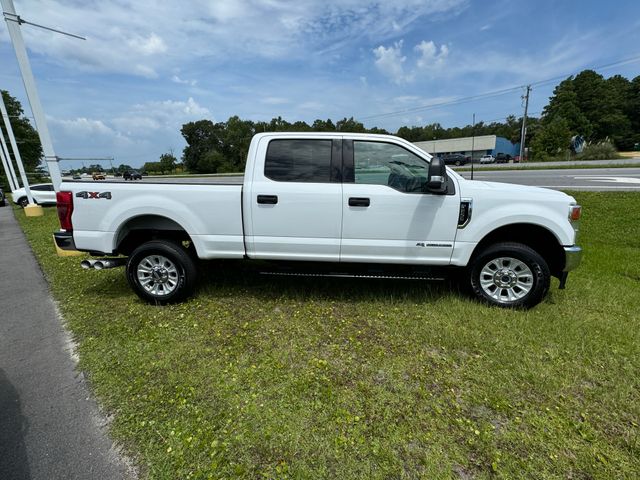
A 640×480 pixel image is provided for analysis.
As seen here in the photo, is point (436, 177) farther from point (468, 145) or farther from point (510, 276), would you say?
point (468, 145)

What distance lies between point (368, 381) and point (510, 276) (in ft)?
7.27

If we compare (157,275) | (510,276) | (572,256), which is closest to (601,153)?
(572,256)

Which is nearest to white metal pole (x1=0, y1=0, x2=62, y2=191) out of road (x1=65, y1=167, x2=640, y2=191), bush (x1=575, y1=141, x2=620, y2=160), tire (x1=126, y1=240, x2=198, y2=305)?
road (x1=65, y1=167, x2=640, y2=191)

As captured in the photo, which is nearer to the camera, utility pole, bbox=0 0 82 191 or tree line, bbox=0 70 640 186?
utility pole, bbox=0 0 82 191

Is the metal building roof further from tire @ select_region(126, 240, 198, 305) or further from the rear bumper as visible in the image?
the rear bumper

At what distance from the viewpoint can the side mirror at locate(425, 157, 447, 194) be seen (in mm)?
3316

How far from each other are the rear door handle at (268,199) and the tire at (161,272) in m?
1.17

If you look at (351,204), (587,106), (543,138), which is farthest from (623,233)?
(587,106)

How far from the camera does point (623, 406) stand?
7.94 ft

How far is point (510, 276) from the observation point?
3842 mm

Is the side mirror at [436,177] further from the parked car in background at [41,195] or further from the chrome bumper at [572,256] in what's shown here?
the parked car in background at [41,195]

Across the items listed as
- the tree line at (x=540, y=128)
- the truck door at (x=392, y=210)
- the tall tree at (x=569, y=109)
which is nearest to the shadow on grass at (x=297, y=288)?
the truck door at (x=392, y=210)

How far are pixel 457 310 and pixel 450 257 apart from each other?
609 mm

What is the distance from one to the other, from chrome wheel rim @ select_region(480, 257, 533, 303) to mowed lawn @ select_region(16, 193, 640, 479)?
23 cm
